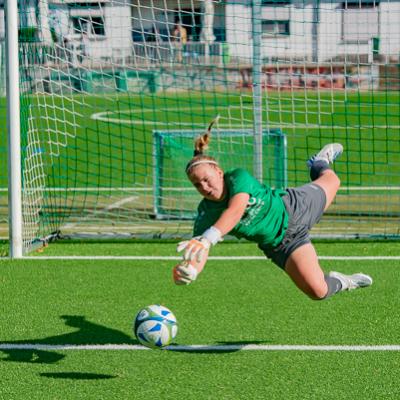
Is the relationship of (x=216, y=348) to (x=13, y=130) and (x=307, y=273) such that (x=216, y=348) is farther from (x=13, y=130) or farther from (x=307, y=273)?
(x=13, y=130)

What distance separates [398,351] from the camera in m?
6.42

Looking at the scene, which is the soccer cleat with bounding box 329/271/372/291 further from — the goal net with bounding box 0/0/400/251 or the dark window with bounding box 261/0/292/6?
the dark window with bounding box 261/0/292/6

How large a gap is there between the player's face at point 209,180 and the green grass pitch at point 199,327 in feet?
3.69

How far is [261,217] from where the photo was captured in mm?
6422

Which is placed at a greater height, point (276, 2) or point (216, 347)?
point (276, 2)

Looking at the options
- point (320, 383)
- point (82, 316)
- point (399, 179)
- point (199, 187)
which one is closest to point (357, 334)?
point (320, 383)

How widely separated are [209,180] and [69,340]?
1.68 metres

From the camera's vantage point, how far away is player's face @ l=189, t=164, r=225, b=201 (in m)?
6.11

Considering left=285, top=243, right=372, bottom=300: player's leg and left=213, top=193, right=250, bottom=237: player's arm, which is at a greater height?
left=213, top=193, right=250, bottom=237: player's arm

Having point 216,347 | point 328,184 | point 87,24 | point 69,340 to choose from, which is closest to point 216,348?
point 216,347

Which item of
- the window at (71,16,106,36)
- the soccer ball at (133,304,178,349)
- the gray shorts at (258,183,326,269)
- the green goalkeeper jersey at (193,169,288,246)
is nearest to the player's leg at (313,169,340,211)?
the gray shorts at (258,183,326,269)

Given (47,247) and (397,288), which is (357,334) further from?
(47,247)

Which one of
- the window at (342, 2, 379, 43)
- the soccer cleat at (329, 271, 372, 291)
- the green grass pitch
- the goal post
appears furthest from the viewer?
the window at (342, 2, 379, 43)

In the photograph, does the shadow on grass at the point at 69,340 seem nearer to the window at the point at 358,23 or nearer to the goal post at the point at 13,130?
the goal post at the point at 13,130
